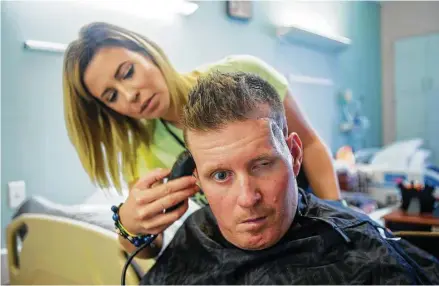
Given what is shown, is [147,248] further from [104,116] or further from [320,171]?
[320,171]

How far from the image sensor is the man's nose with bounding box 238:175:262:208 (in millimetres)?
667

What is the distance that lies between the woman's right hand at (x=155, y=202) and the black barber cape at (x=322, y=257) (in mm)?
106

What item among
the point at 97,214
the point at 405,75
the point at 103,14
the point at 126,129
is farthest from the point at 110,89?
the point at 405,75

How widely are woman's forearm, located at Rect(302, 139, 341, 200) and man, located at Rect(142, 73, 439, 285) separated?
0.71ft

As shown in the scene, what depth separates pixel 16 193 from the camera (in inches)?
39.8

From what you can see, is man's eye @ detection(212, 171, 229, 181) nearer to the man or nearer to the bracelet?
the man

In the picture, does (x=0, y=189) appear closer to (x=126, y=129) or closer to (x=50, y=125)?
(x=50, y=125)

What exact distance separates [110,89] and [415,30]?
1048mm

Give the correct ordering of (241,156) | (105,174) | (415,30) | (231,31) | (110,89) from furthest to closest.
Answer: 1. (415,30)
2. (231,31)
3. (105,174)
4. (110,89)
5. (241,156)

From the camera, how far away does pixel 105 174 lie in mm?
1062

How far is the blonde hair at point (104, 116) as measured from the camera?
0.97m

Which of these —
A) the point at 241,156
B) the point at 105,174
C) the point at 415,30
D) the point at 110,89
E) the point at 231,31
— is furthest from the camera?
the point at 415,30

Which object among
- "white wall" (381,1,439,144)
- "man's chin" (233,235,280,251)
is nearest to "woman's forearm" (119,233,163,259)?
"man's chin" (233,235,280,251)

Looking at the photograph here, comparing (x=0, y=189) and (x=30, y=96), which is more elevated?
(x=30, y=96)
